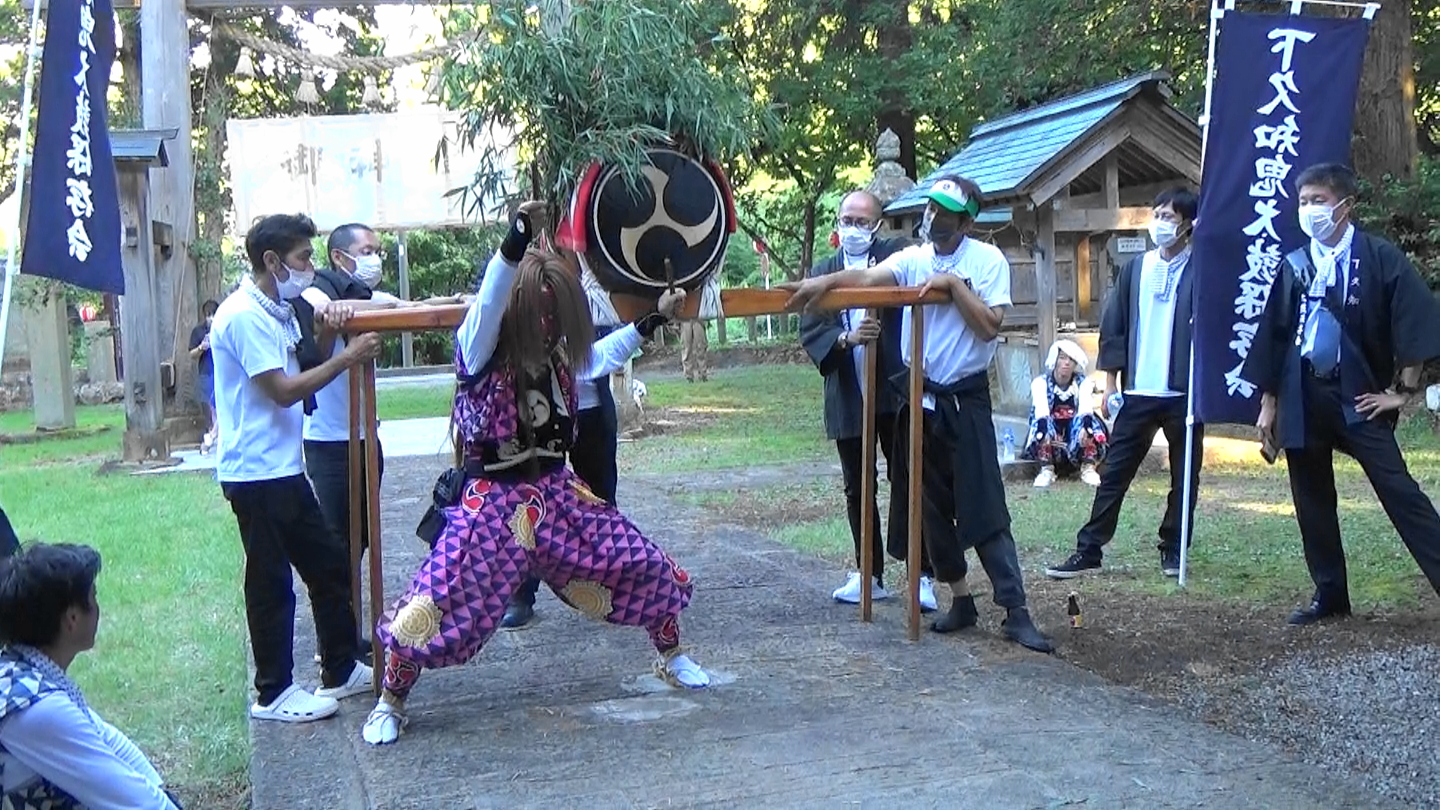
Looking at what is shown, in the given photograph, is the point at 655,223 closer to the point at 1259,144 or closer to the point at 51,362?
the point at 1259,144

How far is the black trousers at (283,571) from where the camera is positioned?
168 inches

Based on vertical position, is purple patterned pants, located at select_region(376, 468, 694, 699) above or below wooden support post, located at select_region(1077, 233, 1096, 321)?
below

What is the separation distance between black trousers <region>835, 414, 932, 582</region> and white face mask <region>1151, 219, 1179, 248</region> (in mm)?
1895

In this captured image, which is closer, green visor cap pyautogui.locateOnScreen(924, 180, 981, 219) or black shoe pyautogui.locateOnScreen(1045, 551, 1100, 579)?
green visor cap pyautogui.locateOnScreen(924, 180, 981, 219)

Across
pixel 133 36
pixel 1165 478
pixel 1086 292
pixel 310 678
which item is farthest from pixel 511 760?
pixel 133 36

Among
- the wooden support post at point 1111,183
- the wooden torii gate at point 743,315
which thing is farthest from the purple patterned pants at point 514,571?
the wooden support post at point 1111,183

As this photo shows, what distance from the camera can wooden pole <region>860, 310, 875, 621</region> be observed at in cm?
532

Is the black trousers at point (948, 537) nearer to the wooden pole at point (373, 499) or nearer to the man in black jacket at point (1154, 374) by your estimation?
the man in black jacket at point (1154, 374)

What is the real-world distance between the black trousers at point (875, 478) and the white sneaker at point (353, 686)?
209 cm

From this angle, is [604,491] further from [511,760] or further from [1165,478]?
[1165,478]

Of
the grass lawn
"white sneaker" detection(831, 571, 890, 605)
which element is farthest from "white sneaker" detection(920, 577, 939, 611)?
the grass lawn

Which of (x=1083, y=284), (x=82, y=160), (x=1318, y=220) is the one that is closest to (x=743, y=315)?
(x=1318, y=220)

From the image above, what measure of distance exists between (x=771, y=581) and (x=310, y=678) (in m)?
2.37

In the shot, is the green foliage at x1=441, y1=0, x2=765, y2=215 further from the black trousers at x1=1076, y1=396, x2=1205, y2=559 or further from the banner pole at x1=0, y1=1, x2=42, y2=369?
the black trousers at x1=1076, y1=396, x2=1205, y2=559
